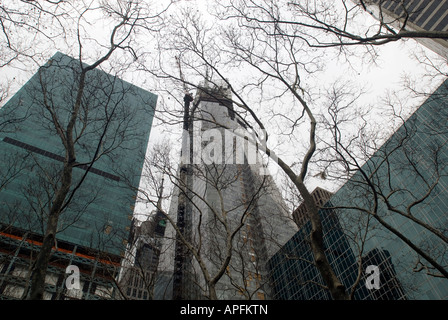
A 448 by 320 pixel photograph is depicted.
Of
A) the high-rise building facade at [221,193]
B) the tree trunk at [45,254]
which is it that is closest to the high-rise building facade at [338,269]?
the high-rise building facade at [221,193]

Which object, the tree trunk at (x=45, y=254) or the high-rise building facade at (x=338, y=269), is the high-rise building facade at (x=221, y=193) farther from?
the high-rise building facade at (x=338, y=269)

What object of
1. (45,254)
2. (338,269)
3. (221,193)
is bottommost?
(45,254)

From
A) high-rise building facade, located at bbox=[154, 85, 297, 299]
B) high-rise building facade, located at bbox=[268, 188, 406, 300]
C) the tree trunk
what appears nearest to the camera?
the tree trunk

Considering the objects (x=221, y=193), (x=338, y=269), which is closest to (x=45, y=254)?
(x=221, y=193)

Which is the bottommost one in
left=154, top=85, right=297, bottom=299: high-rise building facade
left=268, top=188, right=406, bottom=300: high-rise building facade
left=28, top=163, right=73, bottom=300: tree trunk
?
left=28, top=163, right=73, bottom=300: tree trunk

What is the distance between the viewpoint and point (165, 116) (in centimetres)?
750

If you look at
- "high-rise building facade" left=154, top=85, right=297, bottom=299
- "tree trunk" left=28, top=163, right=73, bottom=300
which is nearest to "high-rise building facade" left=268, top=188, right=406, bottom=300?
"high-rise building facade" left=154, top=85, right=297, bottom=299

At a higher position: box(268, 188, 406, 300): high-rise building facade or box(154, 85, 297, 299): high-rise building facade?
box(268, 188, 406, 300): high-rise building facade

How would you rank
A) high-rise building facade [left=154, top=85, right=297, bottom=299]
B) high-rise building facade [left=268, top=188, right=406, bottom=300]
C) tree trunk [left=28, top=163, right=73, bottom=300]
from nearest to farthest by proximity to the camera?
tree trunk [left=28, top=163, right=73, bottom=300]
high-rise building facade [left=154, top=85, right=297, bottom=299]
high-rise building facade [left=268, top=188, right=406, bottom=300]

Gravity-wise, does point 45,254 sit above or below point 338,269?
below

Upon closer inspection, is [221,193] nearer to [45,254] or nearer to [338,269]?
[45,254]

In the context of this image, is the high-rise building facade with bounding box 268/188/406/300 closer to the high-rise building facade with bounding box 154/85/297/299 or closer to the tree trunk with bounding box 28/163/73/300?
the high-rise building facade with bounding box 154/85/297/299

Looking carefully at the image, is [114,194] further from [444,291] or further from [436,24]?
[436,24]
